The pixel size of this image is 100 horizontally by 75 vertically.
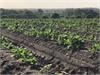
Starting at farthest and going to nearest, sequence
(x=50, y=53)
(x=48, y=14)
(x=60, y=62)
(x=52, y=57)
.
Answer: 1. (x=48, y=14)
2. (x=50, y=53)
3. (x=52, y=57)
4. (x=60, y=62)

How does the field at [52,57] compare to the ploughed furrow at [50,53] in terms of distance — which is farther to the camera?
the ploughed furrow at [50,53]

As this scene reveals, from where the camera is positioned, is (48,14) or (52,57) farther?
(48,14)

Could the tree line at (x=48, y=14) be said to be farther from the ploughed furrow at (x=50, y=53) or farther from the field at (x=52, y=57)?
the field at (x=52, y=57)

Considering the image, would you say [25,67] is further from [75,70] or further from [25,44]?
[25,44]

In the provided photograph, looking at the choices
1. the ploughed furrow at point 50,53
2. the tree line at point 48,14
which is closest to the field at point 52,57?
the ploughed furrow at point 50,53

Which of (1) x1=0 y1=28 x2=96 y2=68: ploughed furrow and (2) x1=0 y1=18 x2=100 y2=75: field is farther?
(1) x1=0 y1=28 x2=96 y2=68: ploughed furrow

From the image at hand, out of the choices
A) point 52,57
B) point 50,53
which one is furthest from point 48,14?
point 52,57

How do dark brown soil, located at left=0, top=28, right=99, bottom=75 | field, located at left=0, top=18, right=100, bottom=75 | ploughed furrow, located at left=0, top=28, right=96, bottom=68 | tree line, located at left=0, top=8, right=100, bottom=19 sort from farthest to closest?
tree line, located at left=0, top=8, right=100, bottom=19, ploughed furrow, located at left=0, top=28, right=96, bottom=68, field, located at left=0, top=18, right=100, bottom=75, dark brown soil, located at left=0, top=28, right=99, bottom=75

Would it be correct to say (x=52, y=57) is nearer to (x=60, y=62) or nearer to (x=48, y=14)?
(x=60, y=62)

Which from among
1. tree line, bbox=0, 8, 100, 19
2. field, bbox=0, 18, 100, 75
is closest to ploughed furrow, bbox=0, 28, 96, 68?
field, bbox=0, 18, 100, 75

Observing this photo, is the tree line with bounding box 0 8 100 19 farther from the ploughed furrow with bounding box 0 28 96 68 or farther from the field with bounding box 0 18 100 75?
the field with bounding box 0 18 100 75

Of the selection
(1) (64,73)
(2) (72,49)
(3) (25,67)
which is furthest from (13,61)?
(2) (72,49)
